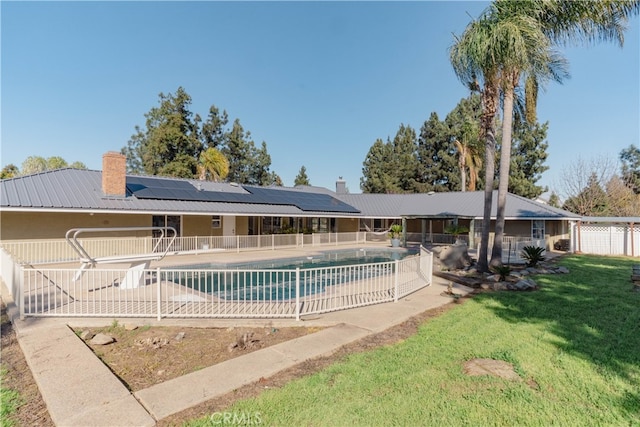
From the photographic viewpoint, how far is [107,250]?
637 inches

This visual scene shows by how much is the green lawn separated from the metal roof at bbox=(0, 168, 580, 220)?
16024 mm

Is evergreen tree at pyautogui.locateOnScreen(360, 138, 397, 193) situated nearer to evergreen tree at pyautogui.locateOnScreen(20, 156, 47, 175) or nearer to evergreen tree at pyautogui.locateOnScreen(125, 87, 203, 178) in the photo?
evergreen tree at pyautogui.locateOnScreen(125, 87, 203, 178)

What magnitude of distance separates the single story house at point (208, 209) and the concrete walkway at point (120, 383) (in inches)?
393

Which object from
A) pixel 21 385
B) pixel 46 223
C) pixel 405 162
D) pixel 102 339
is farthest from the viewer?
pixel 405 162

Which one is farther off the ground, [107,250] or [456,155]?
[456,155]

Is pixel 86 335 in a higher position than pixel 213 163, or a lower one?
lower

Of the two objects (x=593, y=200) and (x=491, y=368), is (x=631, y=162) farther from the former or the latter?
(x=491, y=368)

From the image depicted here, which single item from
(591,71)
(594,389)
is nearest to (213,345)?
(594,389)

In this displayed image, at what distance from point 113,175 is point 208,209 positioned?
5411 mm

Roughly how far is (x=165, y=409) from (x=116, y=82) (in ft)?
95.2

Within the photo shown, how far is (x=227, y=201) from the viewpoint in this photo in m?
22.2

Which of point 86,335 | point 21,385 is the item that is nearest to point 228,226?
point 86,335

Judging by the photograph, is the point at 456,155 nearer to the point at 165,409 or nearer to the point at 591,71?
the point at 591,71

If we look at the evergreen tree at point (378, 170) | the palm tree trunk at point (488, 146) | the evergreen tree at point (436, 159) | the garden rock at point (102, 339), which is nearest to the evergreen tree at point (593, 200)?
the evergreen tree at point (436, 159)
